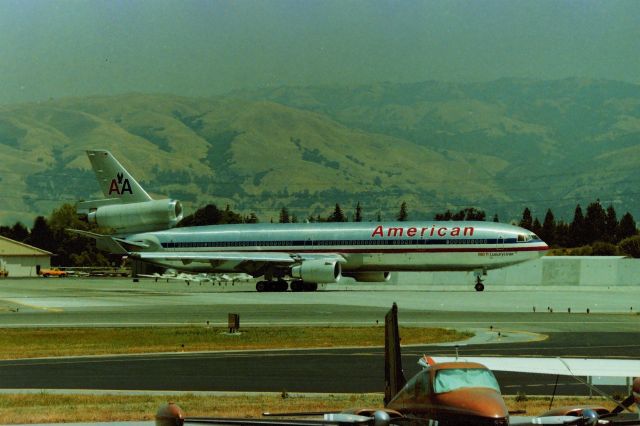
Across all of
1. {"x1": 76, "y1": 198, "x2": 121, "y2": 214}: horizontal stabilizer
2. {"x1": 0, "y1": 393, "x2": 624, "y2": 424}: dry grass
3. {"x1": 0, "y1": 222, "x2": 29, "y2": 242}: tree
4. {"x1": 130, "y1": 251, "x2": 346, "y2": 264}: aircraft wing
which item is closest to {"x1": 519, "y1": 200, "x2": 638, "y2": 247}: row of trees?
{"x1": 0, "y1": 222, "x2": 29, "y2": 242}: tree

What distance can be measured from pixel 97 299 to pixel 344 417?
56375mm

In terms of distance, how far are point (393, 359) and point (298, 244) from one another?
2457 inches

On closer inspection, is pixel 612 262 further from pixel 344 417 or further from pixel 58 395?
pixel 344 417

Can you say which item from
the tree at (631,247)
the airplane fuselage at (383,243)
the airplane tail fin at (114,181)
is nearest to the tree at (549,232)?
the tree at (631,247)

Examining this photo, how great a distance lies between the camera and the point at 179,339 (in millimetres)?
39031

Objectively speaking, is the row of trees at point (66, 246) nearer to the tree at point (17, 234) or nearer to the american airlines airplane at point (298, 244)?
the tree at point (17, 234)

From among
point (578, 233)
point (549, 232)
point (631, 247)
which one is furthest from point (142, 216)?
point (578, 233)

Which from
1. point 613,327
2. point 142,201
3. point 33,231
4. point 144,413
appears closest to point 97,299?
point 142,201

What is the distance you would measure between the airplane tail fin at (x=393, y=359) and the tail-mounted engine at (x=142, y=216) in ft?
223

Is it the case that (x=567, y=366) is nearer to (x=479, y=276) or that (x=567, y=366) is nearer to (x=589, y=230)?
(x=479, y=276)

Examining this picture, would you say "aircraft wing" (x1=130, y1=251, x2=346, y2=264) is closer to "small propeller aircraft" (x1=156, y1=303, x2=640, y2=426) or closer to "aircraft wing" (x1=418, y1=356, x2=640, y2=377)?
"aircraft wing" (x1=418, y1=356, x2=640, y2=377)

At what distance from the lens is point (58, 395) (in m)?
23.8

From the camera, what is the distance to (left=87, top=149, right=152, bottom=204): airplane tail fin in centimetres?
8656

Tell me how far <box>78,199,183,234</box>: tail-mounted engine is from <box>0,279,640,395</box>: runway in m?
5.46
